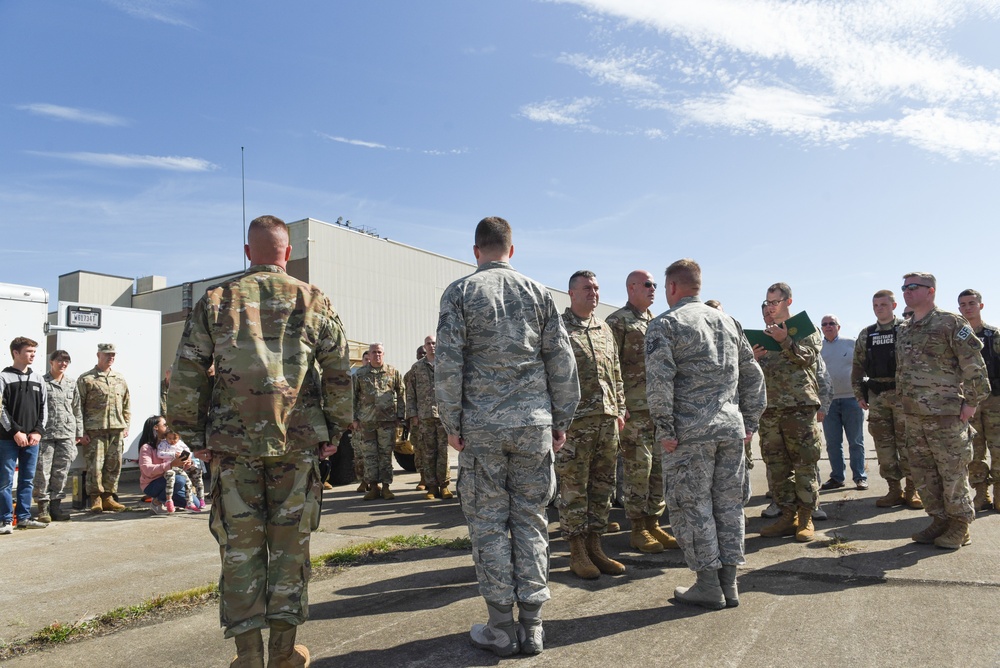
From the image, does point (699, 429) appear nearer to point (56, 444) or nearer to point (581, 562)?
point (581, 562)

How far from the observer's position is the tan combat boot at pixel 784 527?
223 inches

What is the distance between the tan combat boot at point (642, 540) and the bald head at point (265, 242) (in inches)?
139

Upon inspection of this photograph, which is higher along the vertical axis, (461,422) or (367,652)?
(461,422)

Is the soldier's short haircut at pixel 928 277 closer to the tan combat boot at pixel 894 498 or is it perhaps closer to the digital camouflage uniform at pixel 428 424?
the tan combat boot at pixel 894 498

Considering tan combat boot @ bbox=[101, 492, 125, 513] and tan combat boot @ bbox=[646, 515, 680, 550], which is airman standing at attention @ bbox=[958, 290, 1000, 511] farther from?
tan combat boot @ bbox=[101, 492, 125, 513]

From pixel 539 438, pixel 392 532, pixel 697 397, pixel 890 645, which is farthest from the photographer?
pixel 392 532

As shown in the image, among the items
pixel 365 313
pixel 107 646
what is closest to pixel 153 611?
pixel 107 646

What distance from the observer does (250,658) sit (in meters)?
2.94

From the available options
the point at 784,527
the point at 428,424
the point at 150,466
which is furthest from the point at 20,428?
the point at 784,527

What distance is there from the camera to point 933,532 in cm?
517

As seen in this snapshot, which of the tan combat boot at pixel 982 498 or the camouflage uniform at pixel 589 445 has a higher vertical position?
the camouflage uniform at pixel 589 445

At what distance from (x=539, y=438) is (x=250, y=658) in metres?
1.65

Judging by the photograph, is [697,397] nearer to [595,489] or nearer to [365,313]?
[595,489]

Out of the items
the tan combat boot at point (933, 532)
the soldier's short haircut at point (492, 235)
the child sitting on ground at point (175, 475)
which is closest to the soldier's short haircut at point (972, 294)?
the tan combat boot at point (933, 532)
